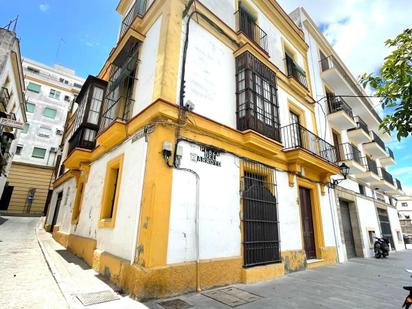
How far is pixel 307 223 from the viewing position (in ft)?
27.2

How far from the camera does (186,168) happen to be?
16.0 ft

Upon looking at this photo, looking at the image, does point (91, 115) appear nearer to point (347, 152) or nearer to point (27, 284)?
point (27, 284)

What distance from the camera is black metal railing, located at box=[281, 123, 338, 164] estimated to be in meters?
8.26

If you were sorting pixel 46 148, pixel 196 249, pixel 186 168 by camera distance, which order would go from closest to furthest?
1. pixel 196 249
2. pixel 186 168
3. pixel 46 148

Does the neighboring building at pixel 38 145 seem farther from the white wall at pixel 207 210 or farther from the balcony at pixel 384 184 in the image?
the balcony at pixel 384 184

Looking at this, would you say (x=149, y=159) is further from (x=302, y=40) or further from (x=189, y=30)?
(x=302, y=40)

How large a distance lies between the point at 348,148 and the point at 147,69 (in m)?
12.0

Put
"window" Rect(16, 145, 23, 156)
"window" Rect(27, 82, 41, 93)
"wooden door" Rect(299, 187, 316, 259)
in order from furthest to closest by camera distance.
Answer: "window" Rect(27, 82, 41, 93) < "window" Rect(16, 145, 23, 156) < "wooden door" Rect(299, 187, 316, 259)

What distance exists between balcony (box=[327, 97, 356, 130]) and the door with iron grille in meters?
7.17

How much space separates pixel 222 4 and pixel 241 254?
7980 millimetres

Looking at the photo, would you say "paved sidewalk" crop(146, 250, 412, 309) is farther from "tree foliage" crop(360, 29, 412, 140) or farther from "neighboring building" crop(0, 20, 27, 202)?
"neighboring building" crop(0, 20, 27, 202)

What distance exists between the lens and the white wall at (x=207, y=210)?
4.44 metres

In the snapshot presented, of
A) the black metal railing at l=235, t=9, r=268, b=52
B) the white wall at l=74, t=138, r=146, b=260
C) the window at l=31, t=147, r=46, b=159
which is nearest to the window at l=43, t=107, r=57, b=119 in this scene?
the window at l=31, t=147, r=46, b=159

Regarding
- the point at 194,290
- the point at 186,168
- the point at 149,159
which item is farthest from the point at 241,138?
the point at 194,290
